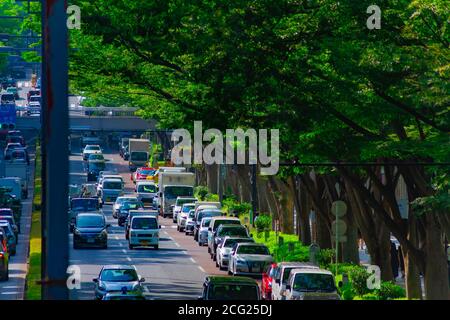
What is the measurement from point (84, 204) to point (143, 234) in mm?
13150

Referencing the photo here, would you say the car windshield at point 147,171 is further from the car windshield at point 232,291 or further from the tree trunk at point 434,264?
the car windshield at point 232,291

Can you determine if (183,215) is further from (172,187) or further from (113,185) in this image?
(113,185)

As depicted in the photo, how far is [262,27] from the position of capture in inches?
1137

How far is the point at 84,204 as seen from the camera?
74.8m

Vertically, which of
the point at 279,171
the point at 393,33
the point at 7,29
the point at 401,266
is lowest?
the point at 401,266

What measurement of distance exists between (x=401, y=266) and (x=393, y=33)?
98.6ft

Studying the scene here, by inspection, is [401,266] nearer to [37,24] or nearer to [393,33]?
[37,24]

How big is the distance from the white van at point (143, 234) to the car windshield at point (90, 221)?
1.61 metres

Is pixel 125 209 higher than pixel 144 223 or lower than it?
higher

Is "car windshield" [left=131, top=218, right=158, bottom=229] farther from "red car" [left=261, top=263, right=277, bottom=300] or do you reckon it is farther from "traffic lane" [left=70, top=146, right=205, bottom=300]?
"red car" [left=261, top=263, right=277, bottom=300]

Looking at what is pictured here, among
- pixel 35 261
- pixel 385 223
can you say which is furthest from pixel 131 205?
pixel 385 223

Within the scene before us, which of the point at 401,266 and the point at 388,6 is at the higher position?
the point at 388,6

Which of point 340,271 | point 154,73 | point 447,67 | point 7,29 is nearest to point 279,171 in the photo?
point 340,271

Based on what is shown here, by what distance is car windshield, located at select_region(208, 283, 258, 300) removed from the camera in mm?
30109
